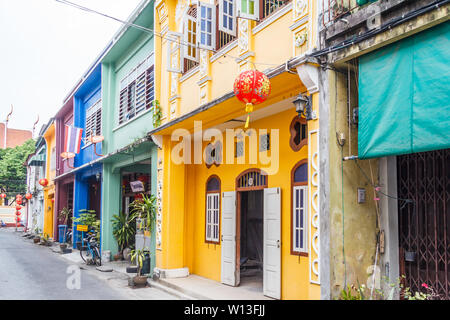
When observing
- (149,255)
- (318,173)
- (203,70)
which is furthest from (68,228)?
(318,173)

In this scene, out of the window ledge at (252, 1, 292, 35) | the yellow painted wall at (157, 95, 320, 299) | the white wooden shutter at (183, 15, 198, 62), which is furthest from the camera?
the white wooden shutter at (183, 15, 198, 62)

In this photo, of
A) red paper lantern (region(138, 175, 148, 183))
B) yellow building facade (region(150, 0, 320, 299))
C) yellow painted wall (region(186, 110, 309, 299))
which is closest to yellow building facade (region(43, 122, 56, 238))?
red paper lantern (region(138, 175, 148, 183))

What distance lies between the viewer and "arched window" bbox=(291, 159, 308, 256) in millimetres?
7781

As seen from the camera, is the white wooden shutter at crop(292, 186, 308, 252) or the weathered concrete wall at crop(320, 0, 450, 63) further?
the white wooden shutter at crop(292, 186, 308, 252)

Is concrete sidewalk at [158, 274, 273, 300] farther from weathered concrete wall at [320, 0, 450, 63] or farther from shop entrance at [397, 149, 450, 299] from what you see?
weathered concrete wall at [320, 0, 450, 63]

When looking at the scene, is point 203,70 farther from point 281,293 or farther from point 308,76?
point 281,293

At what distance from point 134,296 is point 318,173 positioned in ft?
18.1

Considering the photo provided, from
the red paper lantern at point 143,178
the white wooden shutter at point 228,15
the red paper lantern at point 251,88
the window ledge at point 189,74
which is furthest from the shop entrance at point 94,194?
the red paper lantern at point 251,88

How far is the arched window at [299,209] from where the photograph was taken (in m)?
7.78

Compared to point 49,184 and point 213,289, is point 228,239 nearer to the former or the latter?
point 213,289

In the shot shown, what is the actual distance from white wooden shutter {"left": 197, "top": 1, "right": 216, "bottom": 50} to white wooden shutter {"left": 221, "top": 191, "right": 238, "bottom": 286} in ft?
11.4

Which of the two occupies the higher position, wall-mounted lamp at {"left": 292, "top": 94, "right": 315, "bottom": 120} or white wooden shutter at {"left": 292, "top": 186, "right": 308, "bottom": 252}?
wall-mounted lamp at {"left": 292, "top": 94, "right": 315, "bottom": 120}
